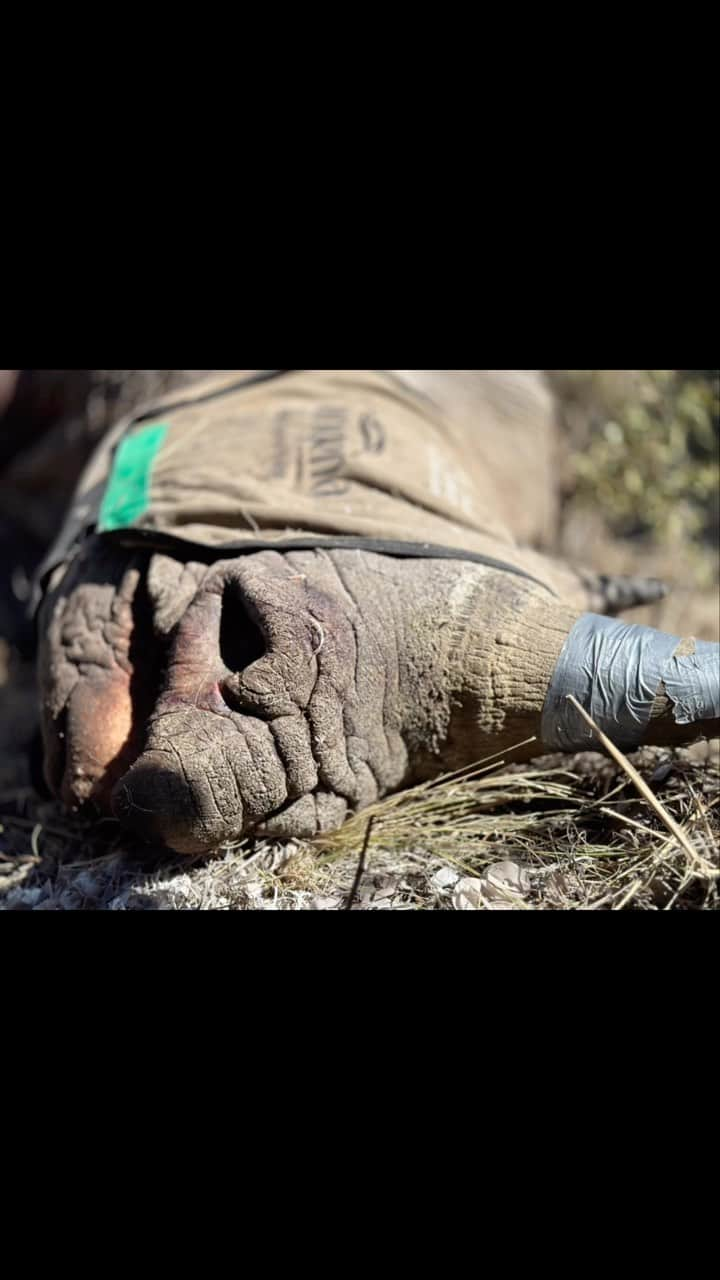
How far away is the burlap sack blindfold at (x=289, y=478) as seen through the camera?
2.38m

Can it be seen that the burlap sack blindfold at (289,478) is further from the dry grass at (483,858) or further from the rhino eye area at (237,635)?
the dry grass at (483,858)

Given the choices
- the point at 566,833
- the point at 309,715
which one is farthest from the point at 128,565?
the point at 566,833

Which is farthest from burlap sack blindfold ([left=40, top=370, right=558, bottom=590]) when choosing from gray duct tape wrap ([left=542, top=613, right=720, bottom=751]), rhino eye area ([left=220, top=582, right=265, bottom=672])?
gray duct tape wrap ([left=542, top=613, right=720, bottom=751])

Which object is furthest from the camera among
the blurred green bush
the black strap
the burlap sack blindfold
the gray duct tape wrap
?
the blurred green bush

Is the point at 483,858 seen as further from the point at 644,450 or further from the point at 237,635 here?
the point at 644,450

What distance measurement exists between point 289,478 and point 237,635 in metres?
0.63

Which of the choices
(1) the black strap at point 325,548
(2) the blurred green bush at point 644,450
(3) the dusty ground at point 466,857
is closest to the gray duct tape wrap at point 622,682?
(3) the dusty ground at point 466,857

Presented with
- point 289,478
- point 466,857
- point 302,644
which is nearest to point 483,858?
point 466,857

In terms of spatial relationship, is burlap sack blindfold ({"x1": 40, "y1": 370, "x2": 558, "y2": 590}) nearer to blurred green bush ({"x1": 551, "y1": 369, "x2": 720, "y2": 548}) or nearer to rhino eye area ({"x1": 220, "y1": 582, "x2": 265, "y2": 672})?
rhino eye area ({"x1": 220, "y1": 582, "x2": 265, "y2": 672})

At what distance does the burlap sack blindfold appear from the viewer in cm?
238

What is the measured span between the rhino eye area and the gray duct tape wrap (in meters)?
0.64

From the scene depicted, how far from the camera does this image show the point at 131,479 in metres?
2.72

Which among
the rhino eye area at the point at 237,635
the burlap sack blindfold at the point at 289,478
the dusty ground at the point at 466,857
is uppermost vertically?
the burlap sack blindfold at the point at 289,478

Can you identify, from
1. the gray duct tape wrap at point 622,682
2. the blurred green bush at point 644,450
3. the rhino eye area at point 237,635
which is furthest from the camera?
the blurred green bush at point 644,450
